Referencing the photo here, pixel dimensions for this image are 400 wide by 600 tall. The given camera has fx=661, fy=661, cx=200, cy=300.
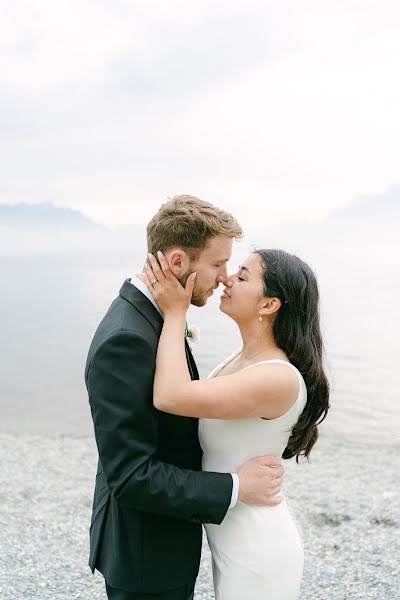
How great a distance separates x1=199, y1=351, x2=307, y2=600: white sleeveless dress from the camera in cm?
→ 331

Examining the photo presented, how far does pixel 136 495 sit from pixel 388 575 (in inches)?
206

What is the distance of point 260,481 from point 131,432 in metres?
0.79

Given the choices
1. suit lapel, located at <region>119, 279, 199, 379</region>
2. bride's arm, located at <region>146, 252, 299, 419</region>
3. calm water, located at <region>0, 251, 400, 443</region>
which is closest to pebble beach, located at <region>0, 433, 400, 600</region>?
calm water, located at <region>0, 251, 400, 443</region>

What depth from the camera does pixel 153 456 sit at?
3.02 metres

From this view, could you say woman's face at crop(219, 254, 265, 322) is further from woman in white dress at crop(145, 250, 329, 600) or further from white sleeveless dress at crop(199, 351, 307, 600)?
white sleeveless dress at crop(199, 351, 307, 600)

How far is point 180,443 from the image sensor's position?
10.6ft

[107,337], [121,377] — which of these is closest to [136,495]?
[121,377]

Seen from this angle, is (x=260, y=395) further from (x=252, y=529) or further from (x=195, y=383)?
(x=252, y=529)

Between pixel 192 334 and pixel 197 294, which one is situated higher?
pixel 197 294

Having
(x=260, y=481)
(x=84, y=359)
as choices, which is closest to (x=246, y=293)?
Answer: (x=260, y=481)

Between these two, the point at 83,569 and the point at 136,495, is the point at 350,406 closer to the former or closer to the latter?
the point at 83,569

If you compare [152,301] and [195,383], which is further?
[152,301]

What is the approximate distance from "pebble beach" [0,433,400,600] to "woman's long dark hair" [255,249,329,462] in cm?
394

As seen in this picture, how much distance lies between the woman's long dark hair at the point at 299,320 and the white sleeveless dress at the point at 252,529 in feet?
0.32
